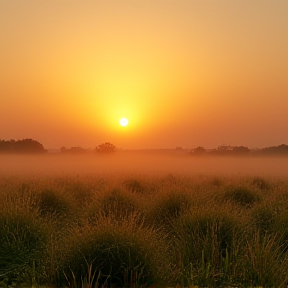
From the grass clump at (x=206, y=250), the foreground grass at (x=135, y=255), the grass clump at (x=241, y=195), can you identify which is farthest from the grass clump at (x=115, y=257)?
the grass clump at (x=241, y=195)

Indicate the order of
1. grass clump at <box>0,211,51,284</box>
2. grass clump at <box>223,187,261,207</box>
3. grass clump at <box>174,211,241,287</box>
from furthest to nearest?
grass clump at <box>223,187,261,207</box> → grass clump at <box>0,211,51,284</box> → grass clump at <box>174,211,241,287</box>

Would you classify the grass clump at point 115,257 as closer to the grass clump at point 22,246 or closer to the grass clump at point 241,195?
the grass clump at point 22,246

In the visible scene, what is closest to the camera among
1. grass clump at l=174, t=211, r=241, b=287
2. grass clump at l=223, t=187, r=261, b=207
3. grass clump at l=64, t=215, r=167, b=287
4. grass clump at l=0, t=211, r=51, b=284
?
grass clump at l=174, t=211, r=241, b=287

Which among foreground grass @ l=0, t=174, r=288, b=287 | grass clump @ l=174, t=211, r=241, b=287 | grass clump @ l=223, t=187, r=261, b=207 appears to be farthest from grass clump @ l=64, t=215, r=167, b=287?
grass clump @ l=223, t=187, r=261, b=207

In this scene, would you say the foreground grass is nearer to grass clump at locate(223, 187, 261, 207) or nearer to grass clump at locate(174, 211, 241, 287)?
grass clump at locate(174, 211, 241, 287)

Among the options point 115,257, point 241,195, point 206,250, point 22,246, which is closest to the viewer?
point 115,257

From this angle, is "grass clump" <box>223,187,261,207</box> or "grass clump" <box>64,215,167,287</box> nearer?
"grass clump" <box>64,215,167,287</box>

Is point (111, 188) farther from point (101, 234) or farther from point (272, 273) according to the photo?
point (272, 273)

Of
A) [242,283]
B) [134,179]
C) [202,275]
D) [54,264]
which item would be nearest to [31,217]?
[54,264]

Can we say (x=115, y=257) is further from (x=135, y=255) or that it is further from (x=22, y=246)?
(x=22, y=246)

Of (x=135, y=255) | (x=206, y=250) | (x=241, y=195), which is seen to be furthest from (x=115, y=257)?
(x=241, y=195)

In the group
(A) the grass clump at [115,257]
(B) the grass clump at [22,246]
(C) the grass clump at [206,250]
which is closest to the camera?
(C) the grass clump at [206,250]

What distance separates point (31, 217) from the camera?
8.11 metres

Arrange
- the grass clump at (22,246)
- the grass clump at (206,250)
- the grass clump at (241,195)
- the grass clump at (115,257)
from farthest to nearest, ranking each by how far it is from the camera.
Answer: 1. the grass clump at (241,195)
2. the grass clump at (22,246)
3. the grass clump at (115,257)
4. the grass clump at (206,250)
